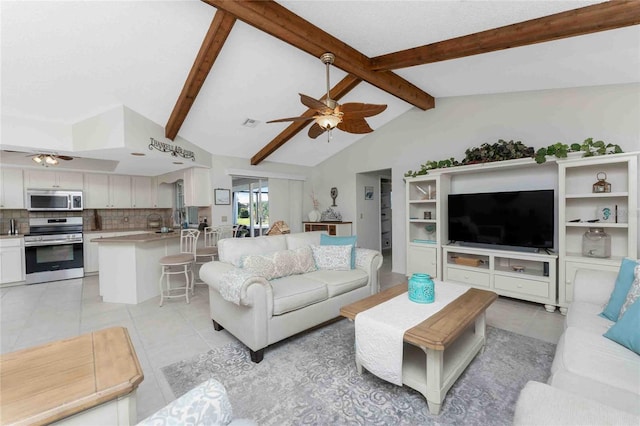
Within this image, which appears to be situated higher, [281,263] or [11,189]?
[11,189]

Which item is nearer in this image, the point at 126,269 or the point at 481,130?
the point at 126,269

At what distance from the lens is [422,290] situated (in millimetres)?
2105

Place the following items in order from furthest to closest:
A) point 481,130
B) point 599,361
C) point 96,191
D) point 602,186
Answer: point 96,191 < point 481,130 < point 602,186 < point 599,361

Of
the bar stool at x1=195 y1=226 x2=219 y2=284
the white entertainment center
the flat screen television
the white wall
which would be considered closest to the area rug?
the white entertainment center

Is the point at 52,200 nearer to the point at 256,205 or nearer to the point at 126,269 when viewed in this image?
the point at 126,269

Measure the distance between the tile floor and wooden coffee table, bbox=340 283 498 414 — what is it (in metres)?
0.94

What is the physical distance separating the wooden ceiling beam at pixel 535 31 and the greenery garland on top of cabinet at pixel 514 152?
1265 millimetres

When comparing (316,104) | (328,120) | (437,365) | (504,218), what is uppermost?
(316,104)

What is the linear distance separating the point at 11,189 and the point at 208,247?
11.7 ft

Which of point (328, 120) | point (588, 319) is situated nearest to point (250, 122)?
point (328, 120)

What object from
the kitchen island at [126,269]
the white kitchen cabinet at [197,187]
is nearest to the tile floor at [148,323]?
the kitchen island at [126,269]

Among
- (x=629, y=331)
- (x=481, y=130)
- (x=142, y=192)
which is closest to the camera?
(x=629, y=331)

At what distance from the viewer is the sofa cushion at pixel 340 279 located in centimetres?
274

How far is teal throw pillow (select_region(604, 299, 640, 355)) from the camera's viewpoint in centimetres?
144
